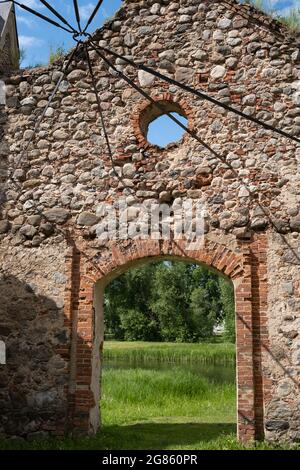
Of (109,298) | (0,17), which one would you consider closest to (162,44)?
(0,17)

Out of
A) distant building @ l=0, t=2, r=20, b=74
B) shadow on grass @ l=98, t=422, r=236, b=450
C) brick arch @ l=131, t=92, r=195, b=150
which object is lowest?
shadow on grass @ l=98, t=422, r=236, b=450

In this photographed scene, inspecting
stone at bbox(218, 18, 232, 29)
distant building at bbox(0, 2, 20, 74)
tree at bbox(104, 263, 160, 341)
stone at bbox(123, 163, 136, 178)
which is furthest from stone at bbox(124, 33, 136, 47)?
tree at bbox(104, 263, 160, 341)

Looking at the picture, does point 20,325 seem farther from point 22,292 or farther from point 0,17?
point 0,17

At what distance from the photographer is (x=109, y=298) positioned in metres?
35.7

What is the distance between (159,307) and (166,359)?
10.7 metres

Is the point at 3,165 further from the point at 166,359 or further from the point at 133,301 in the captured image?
the point at 133,301

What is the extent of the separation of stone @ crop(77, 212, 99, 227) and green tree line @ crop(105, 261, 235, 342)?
27.1 m

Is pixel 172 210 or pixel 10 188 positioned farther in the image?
pixel 10 188

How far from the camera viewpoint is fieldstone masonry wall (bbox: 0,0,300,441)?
255 inches

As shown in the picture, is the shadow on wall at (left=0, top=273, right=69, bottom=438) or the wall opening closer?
the shadow on wall at (left=0, top=273, right=69, bottom=438)

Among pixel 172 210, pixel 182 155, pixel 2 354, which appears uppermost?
pixel 182 155

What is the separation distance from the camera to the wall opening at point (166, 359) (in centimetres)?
792

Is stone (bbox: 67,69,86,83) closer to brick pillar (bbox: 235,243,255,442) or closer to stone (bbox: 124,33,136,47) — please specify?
stone (bbox: 124,33,136,47)

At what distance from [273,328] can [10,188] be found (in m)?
4.16
